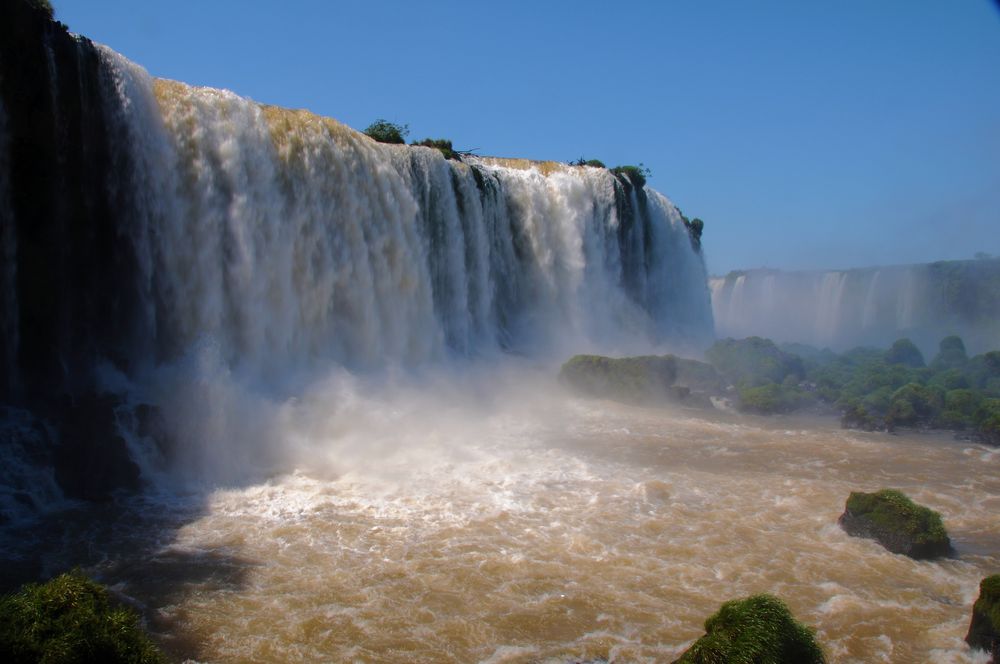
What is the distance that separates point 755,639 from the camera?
577 centimetres

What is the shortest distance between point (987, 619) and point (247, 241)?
1341cm

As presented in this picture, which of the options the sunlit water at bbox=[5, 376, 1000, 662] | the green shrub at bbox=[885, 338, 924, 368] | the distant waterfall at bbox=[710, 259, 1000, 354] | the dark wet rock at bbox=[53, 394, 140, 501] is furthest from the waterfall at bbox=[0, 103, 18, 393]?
the distant waterfall at bbox=[710, 259, 1000, 354]

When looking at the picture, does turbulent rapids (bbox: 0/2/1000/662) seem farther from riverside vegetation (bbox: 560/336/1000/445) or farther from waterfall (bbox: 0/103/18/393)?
riverside vegetation (bbox: 560/336/1000/445)

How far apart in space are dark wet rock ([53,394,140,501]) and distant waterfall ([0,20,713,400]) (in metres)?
0.92

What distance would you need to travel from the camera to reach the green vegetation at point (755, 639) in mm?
5715

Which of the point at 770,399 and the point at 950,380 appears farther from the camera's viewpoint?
the point at 950,380

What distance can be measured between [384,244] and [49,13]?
8.66 metres

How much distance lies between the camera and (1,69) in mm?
10570

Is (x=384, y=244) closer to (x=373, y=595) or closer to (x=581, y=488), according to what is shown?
(x=581, y=488)

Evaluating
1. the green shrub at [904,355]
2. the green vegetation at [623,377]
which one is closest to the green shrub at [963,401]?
the green vegetation at [623,377]

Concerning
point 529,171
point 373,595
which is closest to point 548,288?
point 529,171

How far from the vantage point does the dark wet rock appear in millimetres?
10258

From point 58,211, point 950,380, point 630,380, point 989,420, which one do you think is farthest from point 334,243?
point 950,380

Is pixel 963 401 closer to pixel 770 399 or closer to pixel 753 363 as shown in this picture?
pixel 770 399
